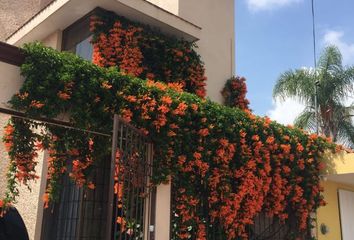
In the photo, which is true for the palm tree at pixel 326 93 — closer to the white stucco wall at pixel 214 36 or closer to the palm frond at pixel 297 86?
the palm frond at pixel 297 86

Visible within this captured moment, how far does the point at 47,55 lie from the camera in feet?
17.6

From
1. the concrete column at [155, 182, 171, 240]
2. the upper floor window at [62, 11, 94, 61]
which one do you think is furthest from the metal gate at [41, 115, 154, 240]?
the upper floor window at [62, 11, 94, 61]

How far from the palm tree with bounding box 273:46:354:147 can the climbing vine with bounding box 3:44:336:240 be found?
10.7 m

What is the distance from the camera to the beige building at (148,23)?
7662mm

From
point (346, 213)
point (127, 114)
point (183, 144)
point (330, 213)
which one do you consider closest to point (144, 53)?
point (183, 144)

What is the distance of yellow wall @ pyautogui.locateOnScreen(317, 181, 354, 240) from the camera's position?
945 centimetres

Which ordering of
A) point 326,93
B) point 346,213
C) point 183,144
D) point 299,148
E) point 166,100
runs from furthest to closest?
point 326,93 < point 346,213 < point 299,148 < point 183,144 < point 166,100

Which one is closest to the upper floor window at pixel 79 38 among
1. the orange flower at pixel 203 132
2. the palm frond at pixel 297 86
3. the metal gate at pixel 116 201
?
the metal gate at pixel 116 201

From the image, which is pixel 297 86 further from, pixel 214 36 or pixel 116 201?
pixel 116 201

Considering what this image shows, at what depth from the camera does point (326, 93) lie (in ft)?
60.7

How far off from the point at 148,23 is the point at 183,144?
12.7 feet

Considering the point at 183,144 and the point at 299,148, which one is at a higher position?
the point at 299,148

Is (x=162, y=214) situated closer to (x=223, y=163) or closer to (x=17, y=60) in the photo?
(x=223, y=163)

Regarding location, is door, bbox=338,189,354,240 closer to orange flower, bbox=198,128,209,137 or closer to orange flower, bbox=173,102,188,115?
orange flower, bbox=198,128,209,137
